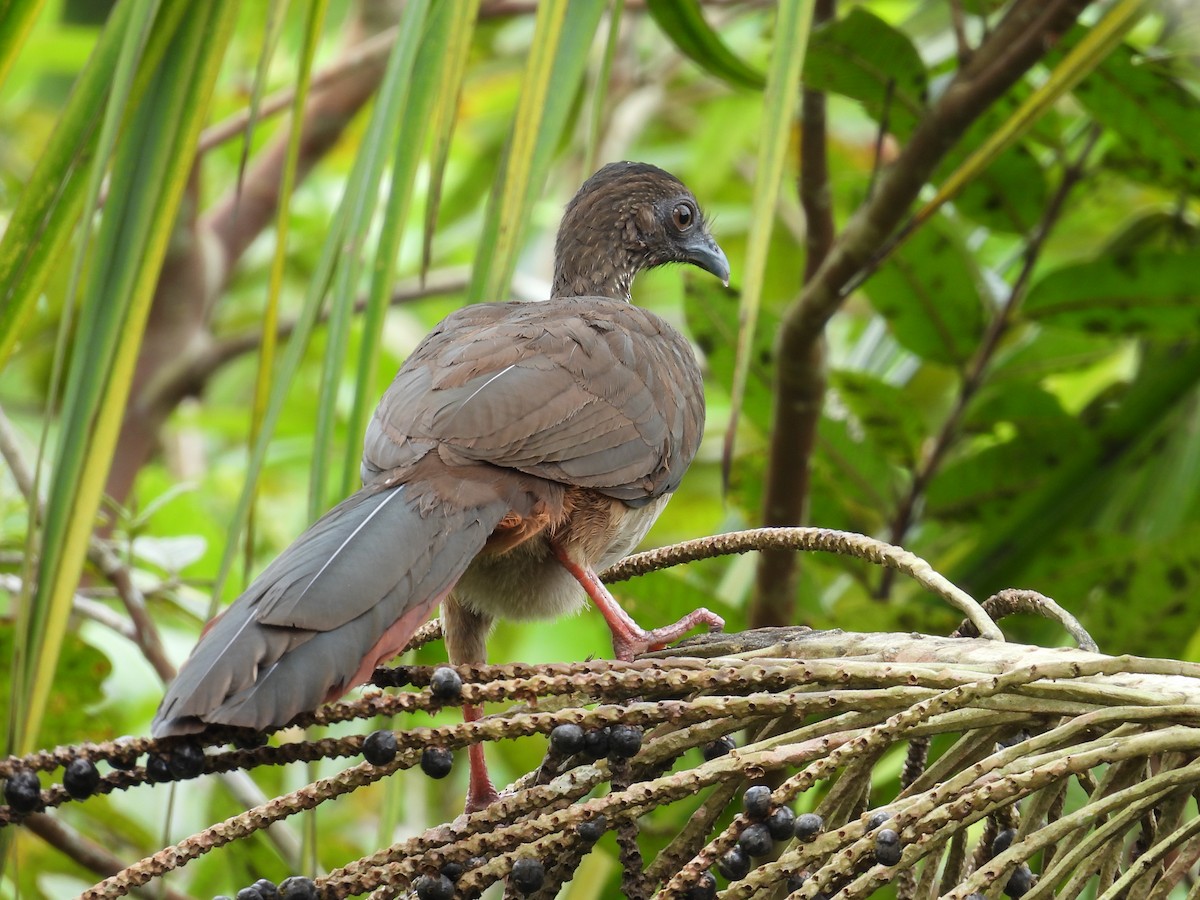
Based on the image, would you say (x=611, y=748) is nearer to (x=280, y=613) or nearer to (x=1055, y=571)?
(x=280, y=613)

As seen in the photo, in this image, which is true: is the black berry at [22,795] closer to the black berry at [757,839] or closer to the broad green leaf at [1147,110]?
the black berry at [757,839]

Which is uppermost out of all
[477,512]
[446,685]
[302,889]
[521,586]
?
[521,586]

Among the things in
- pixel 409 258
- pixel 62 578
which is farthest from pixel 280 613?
pixel 409 258

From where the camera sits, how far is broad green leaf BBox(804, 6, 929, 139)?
3408 mm

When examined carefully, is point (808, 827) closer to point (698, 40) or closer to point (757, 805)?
point (757, 805)

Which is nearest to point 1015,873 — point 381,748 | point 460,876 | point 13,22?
point 460,876

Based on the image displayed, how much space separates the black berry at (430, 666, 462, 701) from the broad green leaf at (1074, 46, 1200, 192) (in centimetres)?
269

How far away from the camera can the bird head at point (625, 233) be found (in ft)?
12.7

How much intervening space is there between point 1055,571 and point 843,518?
0.63m

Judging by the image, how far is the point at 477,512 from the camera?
2076mm

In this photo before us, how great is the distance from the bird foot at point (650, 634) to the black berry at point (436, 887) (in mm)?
998

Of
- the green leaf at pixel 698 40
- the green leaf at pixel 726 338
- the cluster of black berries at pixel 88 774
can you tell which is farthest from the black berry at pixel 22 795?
the green leaf at pixel 726 338

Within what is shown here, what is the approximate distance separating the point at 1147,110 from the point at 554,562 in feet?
6.62

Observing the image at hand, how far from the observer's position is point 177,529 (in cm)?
470
